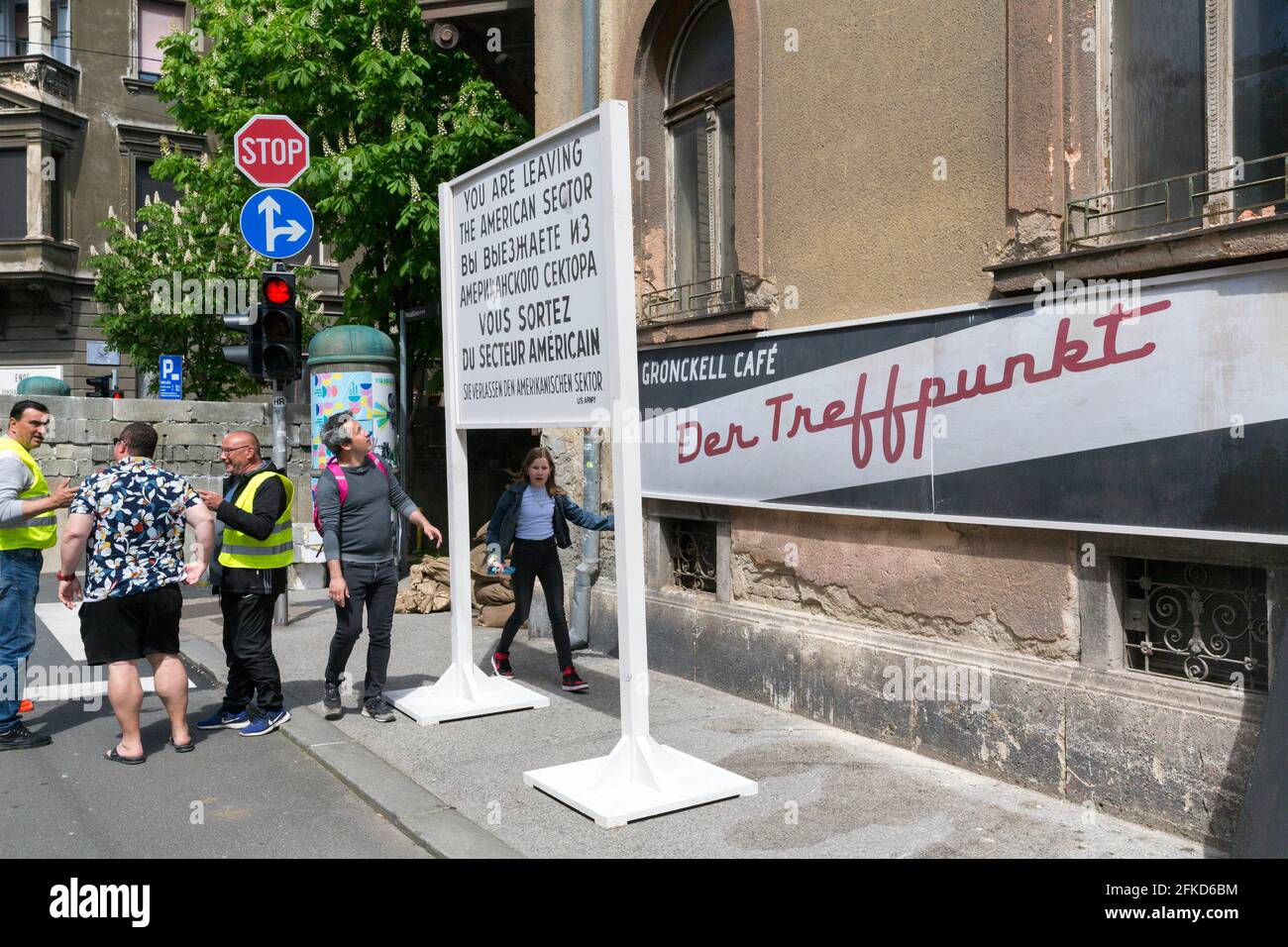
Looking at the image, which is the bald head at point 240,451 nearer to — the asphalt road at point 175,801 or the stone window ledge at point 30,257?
the asphalt road at point 175,801

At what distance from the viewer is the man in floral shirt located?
5.95m

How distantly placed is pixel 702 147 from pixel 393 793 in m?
5.23

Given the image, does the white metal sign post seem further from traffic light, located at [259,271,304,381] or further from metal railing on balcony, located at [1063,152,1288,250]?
metal railing on balcony, located at [1063,152,1288,250]

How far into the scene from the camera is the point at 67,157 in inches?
1145

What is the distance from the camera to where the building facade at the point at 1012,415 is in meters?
4.60

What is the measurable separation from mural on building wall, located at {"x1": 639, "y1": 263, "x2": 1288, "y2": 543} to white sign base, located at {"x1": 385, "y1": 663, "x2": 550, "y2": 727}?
1.83m

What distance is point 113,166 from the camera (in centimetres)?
2992

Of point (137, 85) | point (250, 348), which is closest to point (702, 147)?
point (250, 348)

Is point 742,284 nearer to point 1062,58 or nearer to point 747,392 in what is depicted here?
point 747,392

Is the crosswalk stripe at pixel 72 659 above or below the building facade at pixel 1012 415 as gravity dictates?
below

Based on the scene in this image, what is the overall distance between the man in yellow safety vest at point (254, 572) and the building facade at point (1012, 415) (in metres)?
2.63

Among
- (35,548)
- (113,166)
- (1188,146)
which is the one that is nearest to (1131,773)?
(1188,146)

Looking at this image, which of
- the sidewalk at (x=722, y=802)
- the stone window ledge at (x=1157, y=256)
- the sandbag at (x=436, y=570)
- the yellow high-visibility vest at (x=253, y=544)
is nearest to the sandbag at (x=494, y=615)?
the sandbag at (x=436, y=570)

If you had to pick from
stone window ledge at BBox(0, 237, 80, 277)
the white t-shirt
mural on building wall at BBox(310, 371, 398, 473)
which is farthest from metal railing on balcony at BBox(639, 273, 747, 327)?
stone window ledge at BBox(0, 237, 80, 277)
